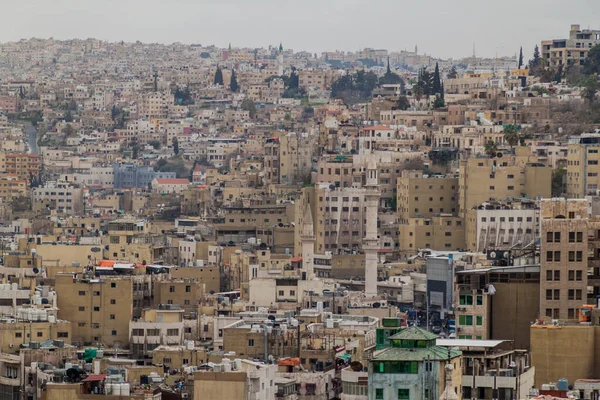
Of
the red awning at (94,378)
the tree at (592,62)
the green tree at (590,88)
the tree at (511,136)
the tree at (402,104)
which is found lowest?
the red awning at (94,378)

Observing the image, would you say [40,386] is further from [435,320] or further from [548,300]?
[435,320]

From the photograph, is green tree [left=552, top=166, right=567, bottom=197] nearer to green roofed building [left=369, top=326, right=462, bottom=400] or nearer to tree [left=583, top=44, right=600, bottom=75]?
tree [left=583, top=44, right=600, bottom=75]

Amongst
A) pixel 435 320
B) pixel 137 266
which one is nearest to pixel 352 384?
pixel 435 320

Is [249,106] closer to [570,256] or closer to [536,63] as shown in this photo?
[536,63]

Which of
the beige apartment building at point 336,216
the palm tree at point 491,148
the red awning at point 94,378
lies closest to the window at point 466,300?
the red awning at point 94,378

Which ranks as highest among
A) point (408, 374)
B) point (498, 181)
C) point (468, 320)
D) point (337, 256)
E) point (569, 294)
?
point (569, 294)

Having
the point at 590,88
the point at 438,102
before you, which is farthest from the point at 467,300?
the point at 438,102

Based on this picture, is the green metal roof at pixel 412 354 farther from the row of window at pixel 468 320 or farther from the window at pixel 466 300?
the window at pixel 466 300
